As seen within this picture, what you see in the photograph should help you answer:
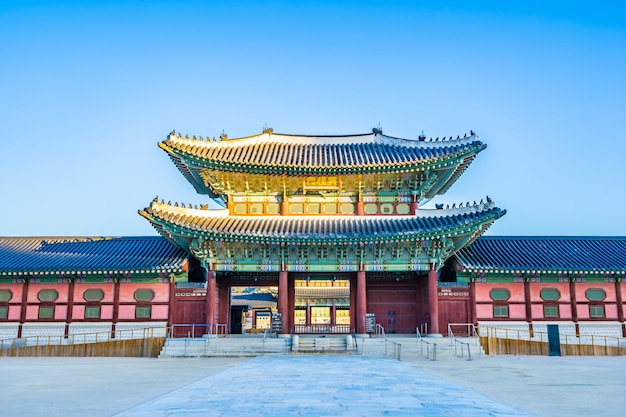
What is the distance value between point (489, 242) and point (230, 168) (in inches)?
640

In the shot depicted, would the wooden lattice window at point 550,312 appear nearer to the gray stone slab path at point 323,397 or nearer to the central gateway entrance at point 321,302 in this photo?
the gray stone slab path at point 323,397

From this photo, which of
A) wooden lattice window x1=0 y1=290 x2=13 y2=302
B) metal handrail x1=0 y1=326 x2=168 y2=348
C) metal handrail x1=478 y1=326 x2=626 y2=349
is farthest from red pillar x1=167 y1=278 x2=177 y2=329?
metal handrail x1=478 y1=326 x2=626 y2=349

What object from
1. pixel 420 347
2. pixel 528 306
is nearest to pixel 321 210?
pixel 420 347

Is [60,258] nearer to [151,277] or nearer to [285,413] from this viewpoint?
[151,277]

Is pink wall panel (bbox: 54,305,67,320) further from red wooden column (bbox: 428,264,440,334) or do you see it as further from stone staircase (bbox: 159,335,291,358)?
red wooden column (bbox: 428,264,440,334)

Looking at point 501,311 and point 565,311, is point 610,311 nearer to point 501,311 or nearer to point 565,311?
point 565,311

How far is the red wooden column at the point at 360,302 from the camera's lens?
2803cm

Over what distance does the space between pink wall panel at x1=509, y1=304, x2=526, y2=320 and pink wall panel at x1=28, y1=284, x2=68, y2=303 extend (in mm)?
24283

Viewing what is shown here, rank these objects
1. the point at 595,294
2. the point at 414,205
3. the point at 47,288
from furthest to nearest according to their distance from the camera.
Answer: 1. the point at 414,205
2. the point at 595,294
3. the point at 47,288

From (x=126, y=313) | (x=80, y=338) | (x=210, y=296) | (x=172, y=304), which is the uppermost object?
(x=210, y=296)

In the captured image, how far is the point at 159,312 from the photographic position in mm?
29562

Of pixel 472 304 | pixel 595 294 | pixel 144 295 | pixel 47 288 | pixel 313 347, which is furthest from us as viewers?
pixel 595 294

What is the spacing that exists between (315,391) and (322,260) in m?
17.1

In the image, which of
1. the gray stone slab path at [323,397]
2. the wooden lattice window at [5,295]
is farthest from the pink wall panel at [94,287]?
the gray stone slab path at [323,397]
